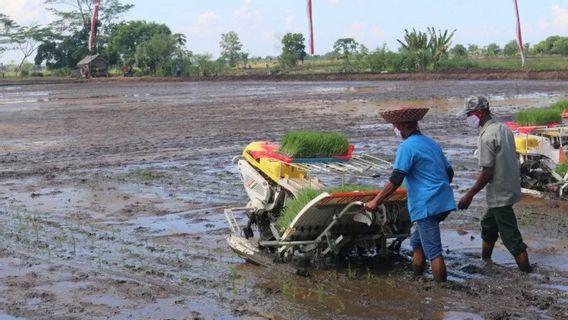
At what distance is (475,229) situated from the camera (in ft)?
26.3

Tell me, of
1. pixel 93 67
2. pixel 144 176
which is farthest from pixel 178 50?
pixel 144 176

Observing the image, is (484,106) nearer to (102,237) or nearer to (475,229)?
(475,229)

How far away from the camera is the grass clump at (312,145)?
7203mm

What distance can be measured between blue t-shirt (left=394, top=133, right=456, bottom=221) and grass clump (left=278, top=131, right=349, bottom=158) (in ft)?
4.83

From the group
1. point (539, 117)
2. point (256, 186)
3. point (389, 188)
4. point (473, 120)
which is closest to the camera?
point (389, 188)

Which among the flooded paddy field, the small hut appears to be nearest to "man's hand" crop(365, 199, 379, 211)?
the flooded paddy field

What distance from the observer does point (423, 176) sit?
19.2 ft

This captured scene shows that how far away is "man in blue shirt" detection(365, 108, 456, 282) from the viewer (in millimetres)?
5828

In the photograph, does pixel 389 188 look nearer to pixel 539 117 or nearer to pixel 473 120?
pixel 473 120

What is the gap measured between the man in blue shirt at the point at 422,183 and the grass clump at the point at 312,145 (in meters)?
1.35

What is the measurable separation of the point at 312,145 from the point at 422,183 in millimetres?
1615

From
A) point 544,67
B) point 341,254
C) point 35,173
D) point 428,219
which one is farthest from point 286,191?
point 544,67

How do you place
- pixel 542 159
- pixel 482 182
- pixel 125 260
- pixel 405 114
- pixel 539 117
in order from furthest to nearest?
pixel 539 117 < pixel 542 159 < pixel 125 260 < pixel 482 182 < pixel 405 114

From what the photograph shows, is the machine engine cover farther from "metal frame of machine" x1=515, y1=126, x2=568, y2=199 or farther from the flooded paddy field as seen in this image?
"metal frame of machine" x1=515, y1=126, x2=568, y2=199
